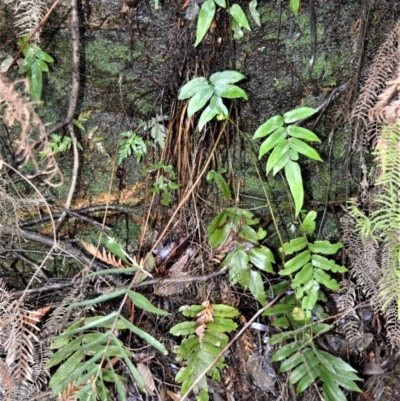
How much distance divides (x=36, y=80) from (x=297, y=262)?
125 centimetres

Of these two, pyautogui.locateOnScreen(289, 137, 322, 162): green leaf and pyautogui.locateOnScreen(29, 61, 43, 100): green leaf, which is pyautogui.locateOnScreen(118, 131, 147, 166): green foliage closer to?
pyautogui.locateOnScreen(29, 61, 43, 100): green leaf

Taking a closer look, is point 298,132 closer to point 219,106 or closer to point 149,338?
point 219,106

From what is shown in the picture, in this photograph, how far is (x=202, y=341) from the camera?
173 cm

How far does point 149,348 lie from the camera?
1.87 metres

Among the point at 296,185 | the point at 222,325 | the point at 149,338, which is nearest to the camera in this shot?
the point at 149,338

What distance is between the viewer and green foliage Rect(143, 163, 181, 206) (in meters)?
1.80

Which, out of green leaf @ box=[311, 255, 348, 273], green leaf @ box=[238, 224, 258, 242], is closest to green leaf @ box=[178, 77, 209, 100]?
green leaf @ box=[238, 224, 258, 242]

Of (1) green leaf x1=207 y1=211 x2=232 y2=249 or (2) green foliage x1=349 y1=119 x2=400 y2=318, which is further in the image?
(1) green leaf x1=207 y1=211 x2=232 y2=249

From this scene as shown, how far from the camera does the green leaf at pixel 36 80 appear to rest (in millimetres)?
1661

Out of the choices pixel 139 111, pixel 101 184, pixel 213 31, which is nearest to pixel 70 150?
pixel 101 184

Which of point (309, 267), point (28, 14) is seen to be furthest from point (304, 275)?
point (28, 14)

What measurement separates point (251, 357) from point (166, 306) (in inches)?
17.0

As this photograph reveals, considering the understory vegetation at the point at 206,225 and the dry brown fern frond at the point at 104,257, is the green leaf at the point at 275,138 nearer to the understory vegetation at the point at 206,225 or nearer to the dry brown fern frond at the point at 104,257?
the understory vegetation at the point at 206,225

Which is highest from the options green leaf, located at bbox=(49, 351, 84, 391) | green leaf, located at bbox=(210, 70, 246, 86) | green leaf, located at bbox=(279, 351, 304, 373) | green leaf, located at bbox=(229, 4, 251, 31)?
green leaf, located at bbox=(229, 4, 251, 31)
